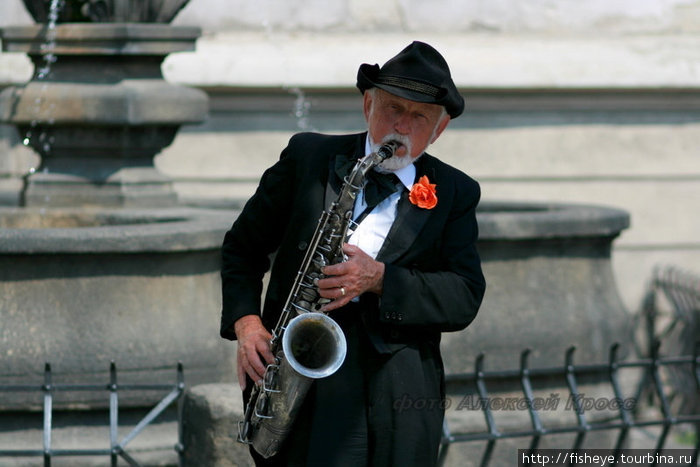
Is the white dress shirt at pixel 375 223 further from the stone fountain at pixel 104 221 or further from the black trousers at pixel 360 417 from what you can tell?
the stone fountain at pixel 104 221

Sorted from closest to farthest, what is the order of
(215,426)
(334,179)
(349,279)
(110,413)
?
(349,279), (334,179), (215,426), (110,413)

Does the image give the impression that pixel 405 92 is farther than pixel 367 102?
No

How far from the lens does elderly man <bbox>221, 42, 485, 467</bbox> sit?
3520 millimetres

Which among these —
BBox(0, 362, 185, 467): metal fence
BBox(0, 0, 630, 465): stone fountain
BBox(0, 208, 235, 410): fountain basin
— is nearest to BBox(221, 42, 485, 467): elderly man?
BBox(0, 0, 630, 465): stone fountain

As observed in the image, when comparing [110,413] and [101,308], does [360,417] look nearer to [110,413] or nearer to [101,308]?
[110,413]

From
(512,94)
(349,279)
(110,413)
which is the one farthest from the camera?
(512,94)

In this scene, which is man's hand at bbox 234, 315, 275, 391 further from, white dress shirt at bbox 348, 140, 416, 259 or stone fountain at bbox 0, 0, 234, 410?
stone fountain at bbox 0, 0, 234, 410

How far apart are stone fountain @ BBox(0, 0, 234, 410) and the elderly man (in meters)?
1.50

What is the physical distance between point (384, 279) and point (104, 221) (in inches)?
122

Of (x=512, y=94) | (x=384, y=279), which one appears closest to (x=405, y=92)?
(x=384, y=279)

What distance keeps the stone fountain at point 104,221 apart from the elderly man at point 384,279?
150cm

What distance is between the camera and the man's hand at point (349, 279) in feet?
11.2

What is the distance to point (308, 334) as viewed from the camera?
349 centimetres

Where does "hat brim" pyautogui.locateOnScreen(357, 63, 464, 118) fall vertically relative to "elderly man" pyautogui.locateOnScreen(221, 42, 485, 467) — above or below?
above
